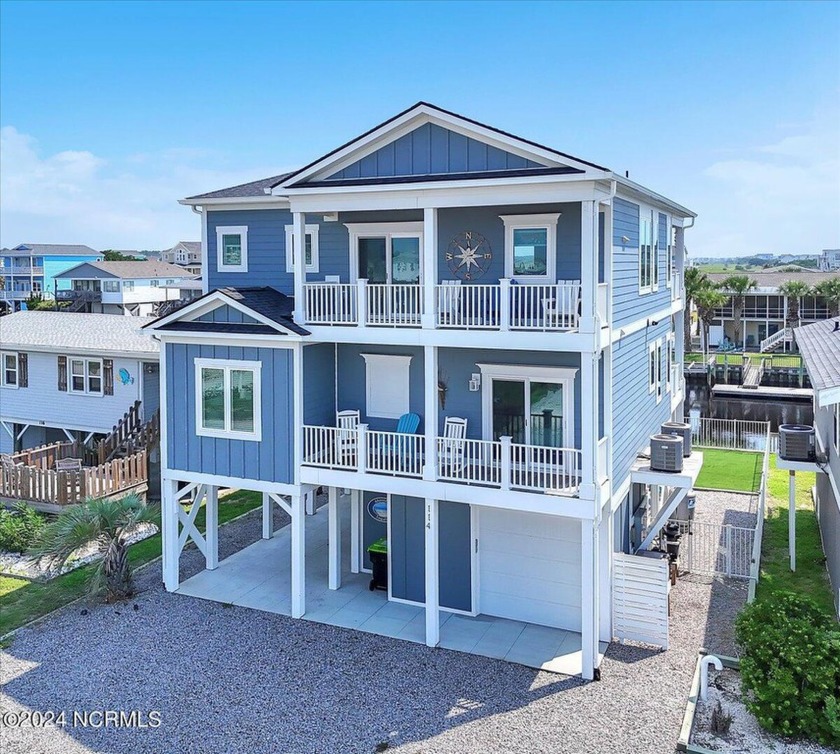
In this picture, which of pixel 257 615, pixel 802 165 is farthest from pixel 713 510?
pixel 802 165

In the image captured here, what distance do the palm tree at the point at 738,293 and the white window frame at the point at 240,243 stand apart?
55.5 m

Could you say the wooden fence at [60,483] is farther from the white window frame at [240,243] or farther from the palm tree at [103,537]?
the white window frame at [240,243]

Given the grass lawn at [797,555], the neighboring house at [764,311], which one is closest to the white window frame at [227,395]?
the grass lawn at [797,555]

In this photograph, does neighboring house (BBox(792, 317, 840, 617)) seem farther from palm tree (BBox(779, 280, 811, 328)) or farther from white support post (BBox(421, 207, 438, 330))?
palm tree (BBox(779, 280, 811, 328))

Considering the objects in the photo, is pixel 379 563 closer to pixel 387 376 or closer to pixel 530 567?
pixel 530 567

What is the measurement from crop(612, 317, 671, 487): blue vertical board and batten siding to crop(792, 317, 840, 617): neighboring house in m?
3.14

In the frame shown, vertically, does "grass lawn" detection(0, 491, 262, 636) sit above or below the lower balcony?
below

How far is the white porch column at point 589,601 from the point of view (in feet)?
39.1

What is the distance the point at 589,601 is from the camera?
39.5ft

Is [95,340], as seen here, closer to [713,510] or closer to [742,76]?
[713,510]

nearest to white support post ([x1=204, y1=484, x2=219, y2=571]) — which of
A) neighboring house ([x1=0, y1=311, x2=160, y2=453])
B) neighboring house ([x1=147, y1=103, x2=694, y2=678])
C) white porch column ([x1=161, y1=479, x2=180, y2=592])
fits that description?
neighboring house ([x1=147, y1=103, x2=694, y2=678])

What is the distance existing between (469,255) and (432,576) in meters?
5.95

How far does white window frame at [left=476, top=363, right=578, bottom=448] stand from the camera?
1345 cm

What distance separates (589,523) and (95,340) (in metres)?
19.8
